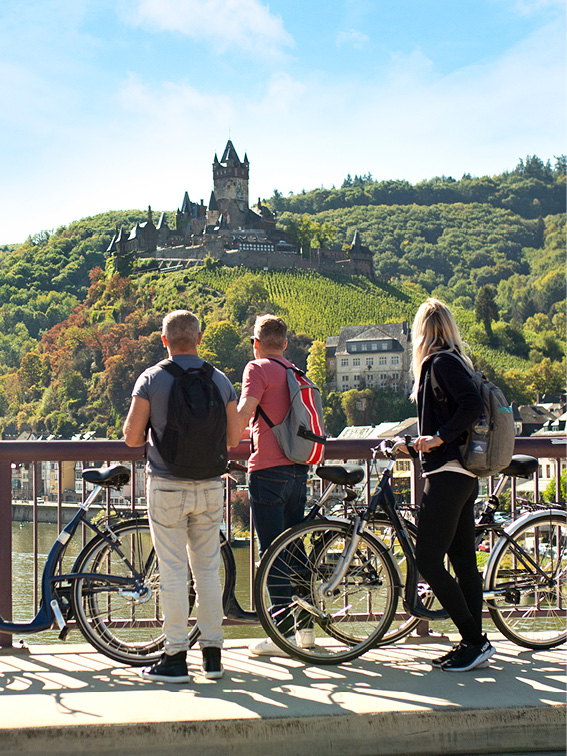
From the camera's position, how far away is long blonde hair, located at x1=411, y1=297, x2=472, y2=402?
13.6 feet

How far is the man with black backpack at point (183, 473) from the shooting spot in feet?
12.9

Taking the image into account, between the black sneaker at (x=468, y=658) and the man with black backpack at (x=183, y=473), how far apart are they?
3.38 feet

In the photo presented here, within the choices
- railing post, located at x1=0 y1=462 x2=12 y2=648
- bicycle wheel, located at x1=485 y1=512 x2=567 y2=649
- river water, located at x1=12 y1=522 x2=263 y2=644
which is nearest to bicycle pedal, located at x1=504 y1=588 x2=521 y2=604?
bicycle wheel, located at x1=485 y1=512 x2=567 y2=649

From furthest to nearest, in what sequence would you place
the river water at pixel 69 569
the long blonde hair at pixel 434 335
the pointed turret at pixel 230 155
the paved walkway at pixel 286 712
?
the pointed turret at pixel 230 155 < the river water at pixel 69 569 < the long blonde hair at pixel 434 335 < the paved walkway at pixel 286 712

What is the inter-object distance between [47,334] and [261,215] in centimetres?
3498

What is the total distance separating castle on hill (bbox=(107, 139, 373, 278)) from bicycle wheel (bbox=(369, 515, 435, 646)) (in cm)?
11655

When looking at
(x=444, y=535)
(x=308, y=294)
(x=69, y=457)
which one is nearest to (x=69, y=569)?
(x=69, y=457)

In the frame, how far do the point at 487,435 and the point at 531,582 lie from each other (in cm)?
101

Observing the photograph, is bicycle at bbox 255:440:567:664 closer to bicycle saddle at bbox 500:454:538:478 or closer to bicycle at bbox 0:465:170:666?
bicycle saddle at bbox 500:454:538:478

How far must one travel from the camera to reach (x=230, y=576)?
452cm

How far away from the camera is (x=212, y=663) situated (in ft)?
13.3

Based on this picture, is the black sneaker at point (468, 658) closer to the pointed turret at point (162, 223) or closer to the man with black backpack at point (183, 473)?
the man with black backpack at point (183, 473)

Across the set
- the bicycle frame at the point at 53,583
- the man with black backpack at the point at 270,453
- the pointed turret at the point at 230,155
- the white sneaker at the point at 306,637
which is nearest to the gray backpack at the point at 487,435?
the man with black backpack at the point at 270,453

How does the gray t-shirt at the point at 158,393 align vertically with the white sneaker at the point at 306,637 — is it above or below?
above
